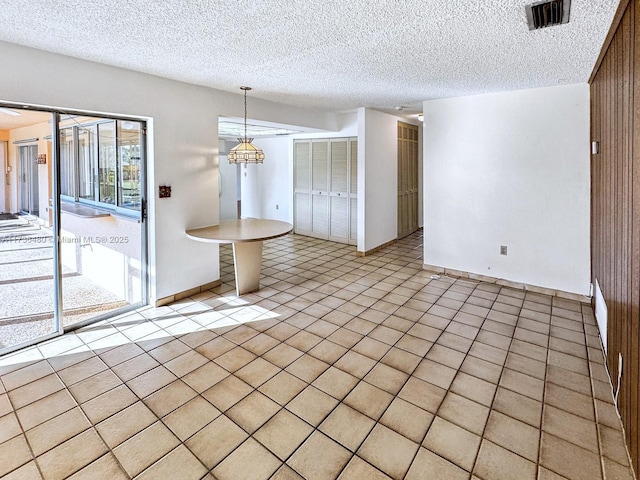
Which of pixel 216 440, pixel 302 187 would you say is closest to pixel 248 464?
pixel 216 440

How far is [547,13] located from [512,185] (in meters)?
2.46

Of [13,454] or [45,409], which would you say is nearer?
[13,454]

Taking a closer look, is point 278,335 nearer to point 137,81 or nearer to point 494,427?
point 494,427

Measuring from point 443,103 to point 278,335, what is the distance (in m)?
3.67

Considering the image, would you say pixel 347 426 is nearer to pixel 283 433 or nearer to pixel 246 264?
pixel 283 433

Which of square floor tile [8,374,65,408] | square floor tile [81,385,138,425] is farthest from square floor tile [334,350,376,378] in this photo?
square floor tile [8,374,65,408]

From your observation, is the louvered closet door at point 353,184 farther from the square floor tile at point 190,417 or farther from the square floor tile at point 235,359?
the square floor tile at point 190,417

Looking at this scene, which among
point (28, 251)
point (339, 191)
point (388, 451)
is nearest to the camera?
point (388, 451)

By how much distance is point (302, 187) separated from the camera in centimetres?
738

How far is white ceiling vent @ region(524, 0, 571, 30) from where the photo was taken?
2.06 m

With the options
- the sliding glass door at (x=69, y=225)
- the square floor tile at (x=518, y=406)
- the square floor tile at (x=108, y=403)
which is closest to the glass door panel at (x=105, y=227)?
the sliding glass door at (x=69, y=225)

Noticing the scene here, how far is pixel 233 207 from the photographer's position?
895 centimetres

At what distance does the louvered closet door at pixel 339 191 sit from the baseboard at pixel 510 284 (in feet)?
6.68

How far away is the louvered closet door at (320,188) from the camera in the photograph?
693 cm
